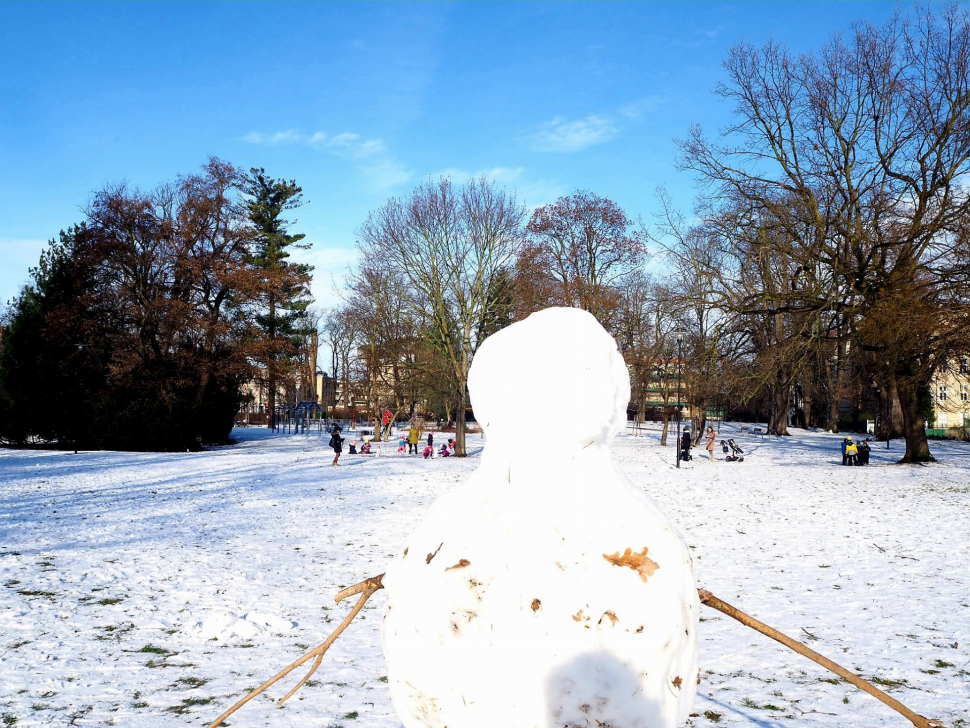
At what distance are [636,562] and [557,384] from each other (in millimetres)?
432

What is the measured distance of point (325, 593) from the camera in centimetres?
798

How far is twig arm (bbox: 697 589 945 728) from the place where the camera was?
1.33 metres

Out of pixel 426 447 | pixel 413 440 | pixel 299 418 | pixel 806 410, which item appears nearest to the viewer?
pixel 426 447

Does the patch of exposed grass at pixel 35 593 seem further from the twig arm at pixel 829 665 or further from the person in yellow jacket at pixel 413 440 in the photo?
the person in yellow jacket at pixel 413 440

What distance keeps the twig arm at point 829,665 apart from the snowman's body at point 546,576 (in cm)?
10

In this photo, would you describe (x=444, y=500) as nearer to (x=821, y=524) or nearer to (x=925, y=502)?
(x=821, y=524)

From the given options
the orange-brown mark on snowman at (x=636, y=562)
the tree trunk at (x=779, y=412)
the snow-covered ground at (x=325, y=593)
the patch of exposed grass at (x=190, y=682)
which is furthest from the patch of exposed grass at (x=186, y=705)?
the tree trunk at (x=779, y=412)

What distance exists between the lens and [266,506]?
14211mm

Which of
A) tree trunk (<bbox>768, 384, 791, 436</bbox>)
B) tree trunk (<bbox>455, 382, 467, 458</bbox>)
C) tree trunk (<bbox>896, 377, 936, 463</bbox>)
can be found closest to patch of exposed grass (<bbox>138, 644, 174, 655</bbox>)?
tree trunk (<bbox>455, 382, 467, 458</bbox>)

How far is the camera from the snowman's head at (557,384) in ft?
5.36

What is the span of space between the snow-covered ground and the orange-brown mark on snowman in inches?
147

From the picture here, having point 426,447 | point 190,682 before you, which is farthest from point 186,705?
point 426,447

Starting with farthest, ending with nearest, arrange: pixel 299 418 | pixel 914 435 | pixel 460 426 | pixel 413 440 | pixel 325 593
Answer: pixel 299 418 < pixel 413 440 < pixel 460 426 < pixel 914 435 < pixel 325 593

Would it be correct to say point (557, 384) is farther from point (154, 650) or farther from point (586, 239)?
point (586, 239)
